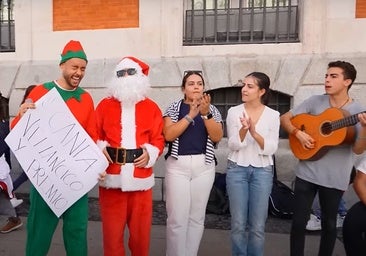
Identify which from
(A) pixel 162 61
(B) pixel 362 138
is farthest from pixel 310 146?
(A) pixel 162 61

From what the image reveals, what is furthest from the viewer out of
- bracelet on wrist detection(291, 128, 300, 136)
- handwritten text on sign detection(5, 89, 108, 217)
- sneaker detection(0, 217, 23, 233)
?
sneaker detection(0, 217, 23, 233)

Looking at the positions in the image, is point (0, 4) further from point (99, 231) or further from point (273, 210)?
point (273, 210)

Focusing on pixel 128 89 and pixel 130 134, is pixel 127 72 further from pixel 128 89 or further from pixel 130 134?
pixel 130 134

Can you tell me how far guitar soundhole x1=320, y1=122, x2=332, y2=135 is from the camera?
293 centimetres

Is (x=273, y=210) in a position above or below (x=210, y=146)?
below

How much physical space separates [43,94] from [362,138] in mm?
2298

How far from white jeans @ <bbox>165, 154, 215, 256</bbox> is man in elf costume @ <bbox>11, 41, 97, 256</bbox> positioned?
2.17 ft

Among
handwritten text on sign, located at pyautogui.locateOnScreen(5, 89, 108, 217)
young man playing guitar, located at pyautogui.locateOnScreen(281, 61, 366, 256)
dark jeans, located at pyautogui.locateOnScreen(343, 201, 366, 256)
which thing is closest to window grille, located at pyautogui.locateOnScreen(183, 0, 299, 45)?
young man playing guitar, located at pyautogui.locateOnScreen(281, 61, 366, 256)

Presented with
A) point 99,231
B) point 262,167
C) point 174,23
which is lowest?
point 99,231

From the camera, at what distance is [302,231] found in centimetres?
307

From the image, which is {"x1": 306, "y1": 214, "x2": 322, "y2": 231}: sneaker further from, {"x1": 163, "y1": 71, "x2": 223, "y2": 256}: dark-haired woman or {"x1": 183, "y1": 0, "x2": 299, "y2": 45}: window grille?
{"x1": 183, "y1": 0, "x2": 299, "y2": 45}: window grille

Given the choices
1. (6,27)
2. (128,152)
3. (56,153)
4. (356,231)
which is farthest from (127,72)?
(6,27)

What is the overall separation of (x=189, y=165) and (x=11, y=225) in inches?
96.0

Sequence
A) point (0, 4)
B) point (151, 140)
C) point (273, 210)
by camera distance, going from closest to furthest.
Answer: point (151, 140) < point (273, 210) < point (0, 4)
